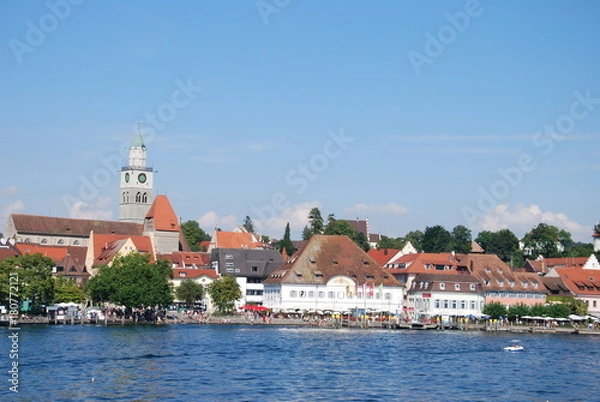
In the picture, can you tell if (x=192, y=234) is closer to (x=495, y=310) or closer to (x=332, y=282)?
(x=332, y=282)

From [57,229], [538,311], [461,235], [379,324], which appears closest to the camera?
[379,324]

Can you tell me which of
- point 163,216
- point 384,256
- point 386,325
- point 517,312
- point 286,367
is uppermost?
point 163,216

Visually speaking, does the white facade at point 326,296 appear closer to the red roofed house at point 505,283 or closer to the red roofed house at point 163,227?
the red roofed house at point 505,283

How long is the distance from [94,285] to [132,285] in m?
5.46

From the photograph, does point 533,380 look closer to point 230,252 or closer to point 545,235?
point 230,252

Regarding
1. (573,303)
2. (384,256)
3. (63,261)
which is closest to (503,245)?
(384,256)

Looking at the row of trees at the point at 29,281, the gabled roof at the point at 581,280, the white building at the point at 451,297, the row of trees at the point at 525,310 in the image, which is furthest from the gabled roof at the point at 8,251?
the gabled roof at the point at 581,280

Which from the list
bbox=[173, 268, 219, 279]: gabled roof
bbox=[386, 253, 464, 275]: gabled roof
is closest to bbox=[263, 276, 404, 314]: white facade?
bbox=[386, 253, 464, 275]: gabled roof

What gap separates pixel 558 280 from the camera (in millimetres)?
127500

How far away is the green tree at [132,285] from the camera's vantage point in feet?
331

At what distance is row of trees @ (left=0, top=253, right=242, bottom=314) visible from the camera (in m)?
94.5

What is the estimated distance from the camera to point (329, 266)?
4478 inches

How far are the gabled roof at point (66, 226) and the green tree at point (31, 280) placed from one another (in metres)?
49.1

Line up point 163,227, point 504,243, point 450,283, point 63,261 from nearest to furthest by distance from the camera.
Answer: point 450,283, point 63,261, point 163,227, point 504,243
